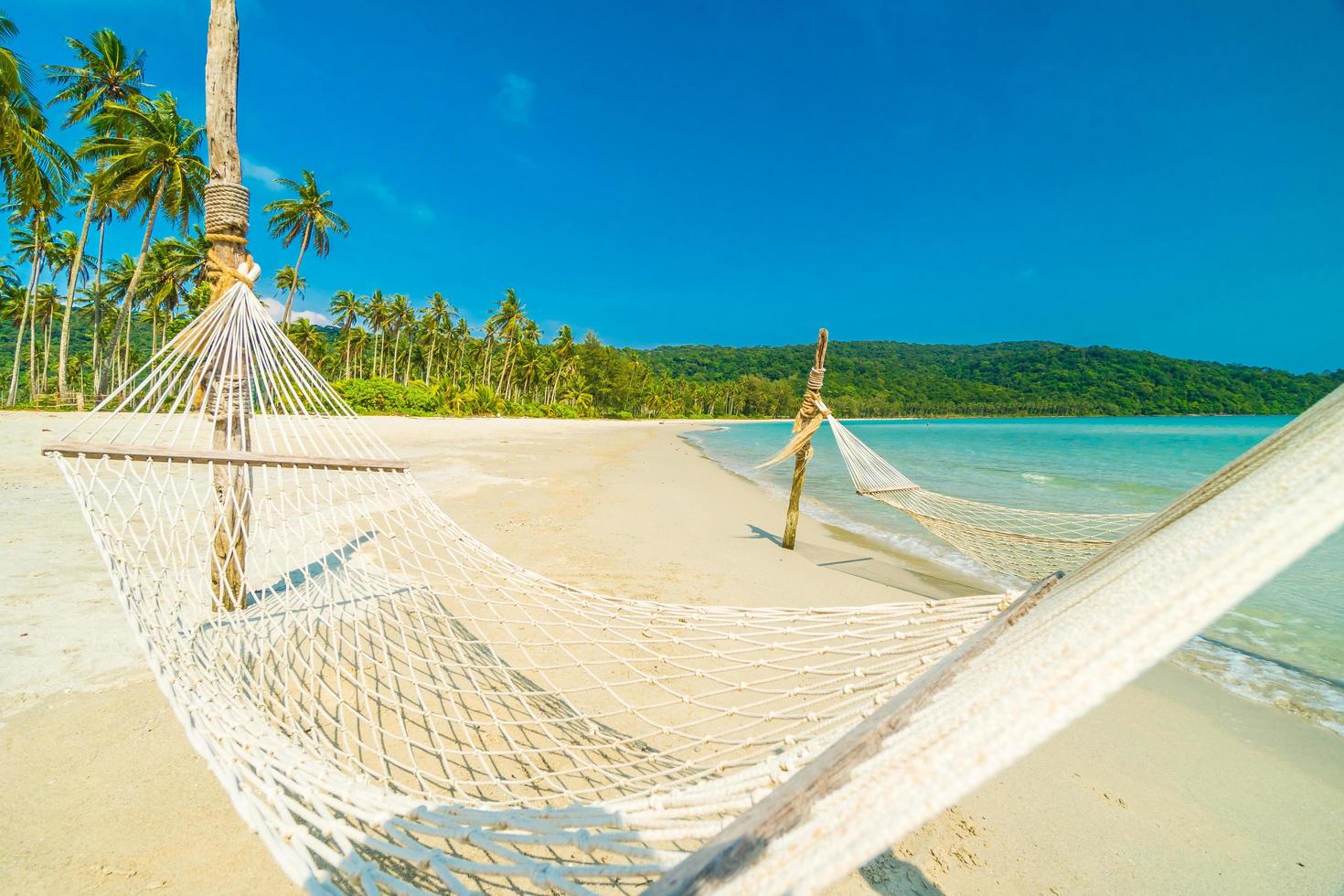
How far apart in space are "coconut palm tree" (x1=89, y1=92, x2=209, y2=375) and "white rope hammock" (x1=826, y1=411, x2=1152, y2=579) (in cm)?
1696

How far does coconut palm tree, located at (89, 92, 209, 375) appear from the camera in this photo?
12.6 metres

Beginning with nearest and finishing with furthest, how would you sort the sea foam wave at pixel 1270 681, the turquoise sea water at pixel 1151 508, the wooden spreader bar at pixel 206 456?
the wooden spreader bar at pixel 206 456 < the sea foam wave at pixel 1270 681 < the turquoise sea water at pixel 1151 508

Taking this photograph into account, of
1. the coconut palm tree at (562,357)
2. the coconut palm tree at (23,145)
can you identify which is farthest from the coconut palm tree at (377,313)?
the coconut palm tree at (23,145)

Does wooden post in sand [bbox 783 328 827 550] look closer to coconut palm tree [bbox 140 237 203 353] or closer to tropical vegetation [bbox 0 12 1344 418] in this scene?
tropical vegetation [bbox 0 12 1344 418]

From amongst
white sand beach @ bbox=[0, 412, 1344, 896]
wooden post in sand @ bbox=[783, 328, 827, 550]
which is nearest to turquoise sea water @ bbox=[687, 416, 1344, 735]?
white sand beach @ bbox=[0, 412, 1344, 896]

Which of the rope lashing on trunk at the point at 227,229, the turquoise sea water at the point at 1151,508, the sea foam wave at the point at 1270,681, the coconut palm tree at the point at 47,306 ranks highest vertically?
the coconut palm tree at the point at 47,306

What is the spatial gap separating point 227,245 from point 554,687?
110 inches

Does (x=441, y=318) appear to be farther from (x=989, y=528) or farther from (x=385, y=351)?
(x=989, y=528)

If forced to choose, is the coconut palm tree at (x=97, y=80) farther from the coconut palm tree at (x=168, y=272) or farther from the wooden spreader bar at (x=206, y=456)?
the wooden spreader bar at (x=206, y=456)

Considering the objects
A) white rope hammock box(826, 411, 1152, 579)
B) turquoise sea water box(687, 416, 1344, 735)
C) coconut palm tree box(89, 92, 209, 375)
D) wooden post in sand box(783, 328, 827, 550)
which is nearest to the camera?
turquoise sea water box(687, 416, 1344, 735)

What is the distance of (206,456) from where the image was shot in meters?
2.18

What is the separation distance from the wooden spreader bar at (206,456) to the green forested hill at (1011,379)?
59831 millimetres

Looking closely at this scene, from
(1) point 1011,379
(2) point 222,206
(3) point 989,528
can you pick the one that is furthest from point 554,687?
(1) point 1011,379

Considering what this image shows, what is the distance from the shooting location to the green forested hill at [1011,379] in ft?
174
